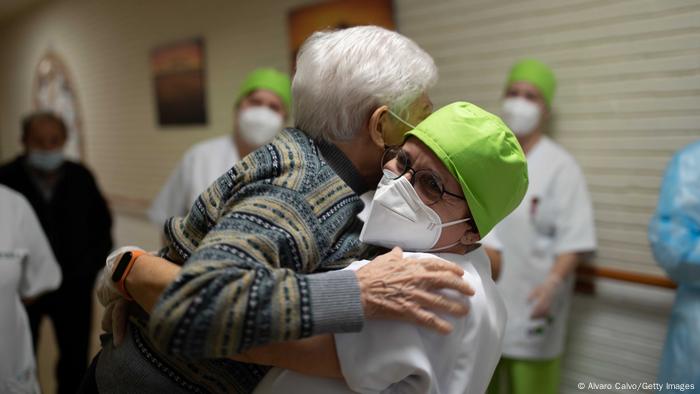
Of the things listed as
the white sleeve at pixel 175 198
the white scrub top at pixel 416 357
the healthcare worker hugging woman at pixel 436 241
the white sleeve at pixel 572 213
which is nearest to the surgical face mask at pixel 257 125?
the white sleeve at pixel 175 198

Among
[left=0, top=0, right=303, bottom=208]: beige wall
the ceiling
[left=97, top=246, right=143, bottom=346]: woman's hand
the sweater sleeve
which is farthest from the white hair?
the ceiling

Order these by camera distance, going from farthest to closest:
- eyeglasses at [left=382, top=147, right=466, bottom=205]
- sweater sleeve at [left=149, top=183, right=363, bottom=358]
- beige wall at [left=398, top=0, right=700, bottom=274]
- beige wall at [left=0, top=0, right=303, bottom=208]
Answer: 1. beige wall at [left=0, top=0, right=303, bottom=208]
2. beige wall at [left=398, top=0, right=700, bottom=274]
3. eyeglasses at [left=382, top=147, right=466, bottom=205]
4. sweater sleeve at [left=149, top=183, right=363, bottom=358]

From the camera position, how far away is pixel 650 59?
2395mm

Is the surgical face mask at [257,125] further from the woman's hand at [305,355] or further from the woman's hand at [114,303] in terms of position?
the woman's hand at [305,355]

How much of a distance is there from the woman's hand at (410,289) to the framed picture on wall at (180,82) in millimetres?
4370

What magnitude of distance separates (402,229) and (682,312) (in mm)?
1387

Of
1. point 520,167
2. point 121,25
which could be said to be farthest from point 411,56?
point 121,25

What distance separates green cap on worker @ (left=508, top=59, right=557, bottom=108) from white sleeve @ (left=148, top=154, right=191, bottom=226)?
1916 millimetres

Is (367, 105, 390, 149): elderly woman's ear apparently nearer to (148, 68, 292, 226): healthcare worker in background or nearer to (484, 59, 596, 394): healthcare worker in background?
(484, 59, 596, 394): healthcare worker in background

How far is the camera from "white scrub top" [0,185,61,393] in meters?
1.92

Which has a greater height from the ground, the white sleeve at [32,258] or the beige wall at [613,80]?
the beige wall at [613,80]

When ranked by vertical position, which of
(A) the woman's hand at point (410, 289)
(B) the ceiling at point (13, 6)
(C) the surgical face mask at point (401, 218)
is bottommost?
(A) the woman's hand at point (410, 289)

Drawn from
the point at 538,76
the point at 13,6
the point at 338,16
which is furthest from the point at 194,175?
the point at 13,6

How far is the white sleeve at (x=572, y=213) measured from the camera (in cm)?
263
